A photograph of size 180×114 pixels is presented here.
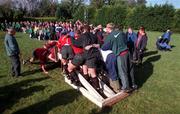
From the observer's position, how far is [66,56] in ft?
25.4

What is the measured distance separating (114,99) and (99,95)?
1.35 ft

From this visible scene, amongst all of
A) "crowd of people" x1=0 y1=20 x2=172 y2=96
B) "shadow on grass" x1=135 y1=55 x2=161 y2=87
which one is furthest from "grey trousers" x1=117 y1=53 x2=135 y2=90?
"shadow on grass" x1=135 y1=55 x2=161 y2=87

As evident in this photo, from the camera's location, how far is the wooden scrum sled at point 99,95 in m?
6.09

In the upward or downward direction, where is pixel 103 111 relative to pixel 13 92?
downward

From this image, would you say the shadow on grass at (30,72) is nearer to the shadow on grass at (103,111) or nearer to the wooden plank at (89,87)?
the wooden plank at (89,87)

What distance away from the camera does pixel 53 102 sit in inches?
243

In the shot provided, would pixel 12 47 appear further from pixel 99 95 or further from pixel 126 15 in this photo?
pixel 126 15

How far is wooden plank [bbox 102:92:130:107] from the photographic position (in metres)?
6.08

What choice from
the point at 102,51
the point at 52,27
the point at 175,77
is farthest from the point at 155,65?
the point at 52,27

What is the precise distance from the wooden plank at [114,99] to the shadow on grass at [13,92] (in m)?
2.11

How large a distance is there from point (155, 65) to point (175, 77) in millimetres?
1943

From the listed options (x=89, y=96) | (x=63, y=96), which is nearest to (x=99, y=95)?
(x=89, y=96)

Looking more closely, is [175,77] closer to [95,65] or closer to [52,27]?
[95,65]

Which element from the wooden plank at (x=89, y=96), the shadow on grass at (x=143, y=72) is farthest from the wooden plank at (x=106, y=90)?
the shadow on grass at (x=143, y=72)
